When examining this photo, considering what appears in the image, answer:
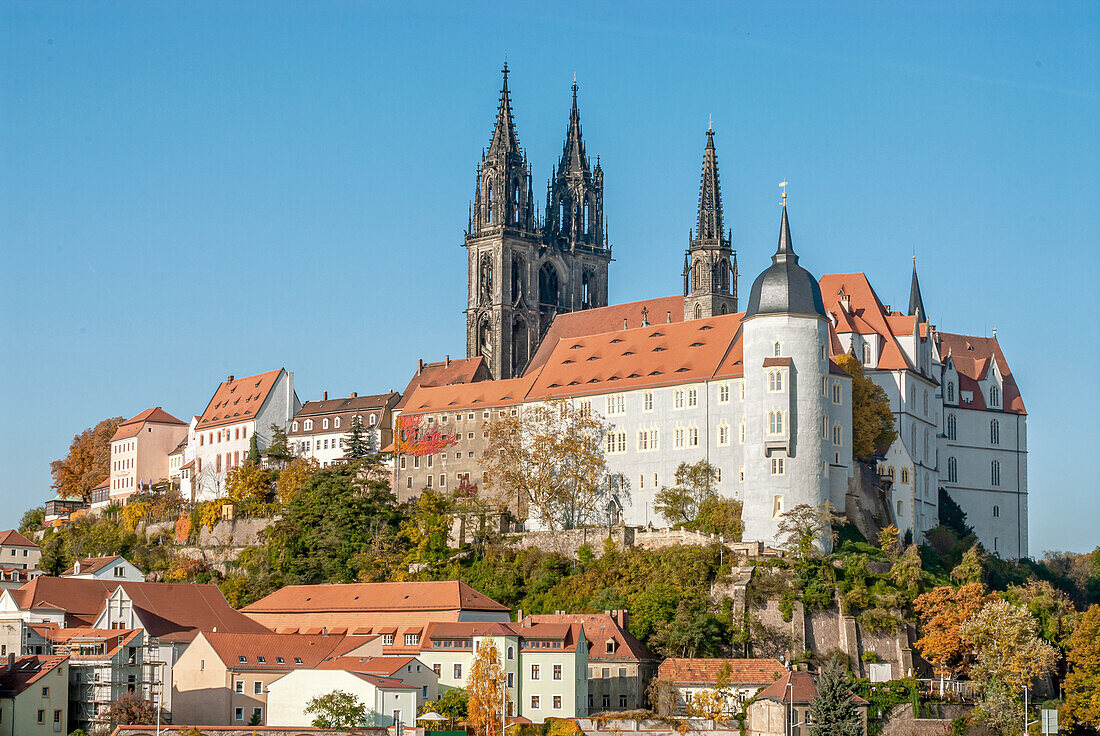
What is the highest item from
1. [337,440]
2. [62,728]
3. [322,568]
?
[337,440]

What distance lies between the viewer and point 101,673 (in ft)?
276

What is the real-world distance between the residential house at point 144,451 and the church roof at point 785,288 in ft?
195

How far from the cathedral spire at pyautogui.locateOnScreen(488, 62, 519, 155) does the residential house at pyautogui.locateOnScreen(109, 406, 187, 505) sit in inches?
1271

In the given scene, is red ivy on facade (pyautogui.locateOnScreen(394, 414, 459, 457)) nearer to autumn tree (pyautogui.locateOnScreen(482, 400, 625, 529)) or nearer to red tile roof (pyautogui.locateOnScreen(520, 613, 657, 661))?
autumn tree (pyautogui.locateOnScreen(482, 400, 625, 529))

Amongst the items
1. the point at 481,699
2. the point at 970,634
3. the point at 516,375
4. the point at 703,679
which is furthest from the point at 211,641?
the point at 516,375

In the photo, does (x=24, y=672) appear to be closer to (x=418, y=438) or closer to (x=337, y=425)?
(x=418, y=438)

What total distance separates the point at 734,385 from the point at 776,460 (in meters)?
6.72

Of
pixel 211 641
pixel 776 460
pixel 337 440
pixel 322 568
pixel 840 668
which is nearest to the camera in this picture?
pixel 840 668

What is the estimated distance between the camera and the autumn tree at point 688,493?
93438 millimetres

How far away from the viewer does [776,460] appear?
293ft

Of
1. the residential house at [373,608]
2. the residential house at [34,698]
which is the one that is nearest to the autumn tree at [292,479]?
the residential house at [373,608]

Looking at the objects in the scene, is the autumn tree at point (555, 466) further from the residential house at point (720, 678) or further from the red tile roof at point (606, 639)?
the residential house at point (720, 678)

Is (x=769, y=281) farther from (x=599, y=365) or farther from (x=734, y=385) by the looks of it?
(x=599, y=365)

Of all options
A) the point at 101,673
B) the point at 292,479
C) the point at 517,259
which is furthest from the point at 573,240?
the point at 101,673
